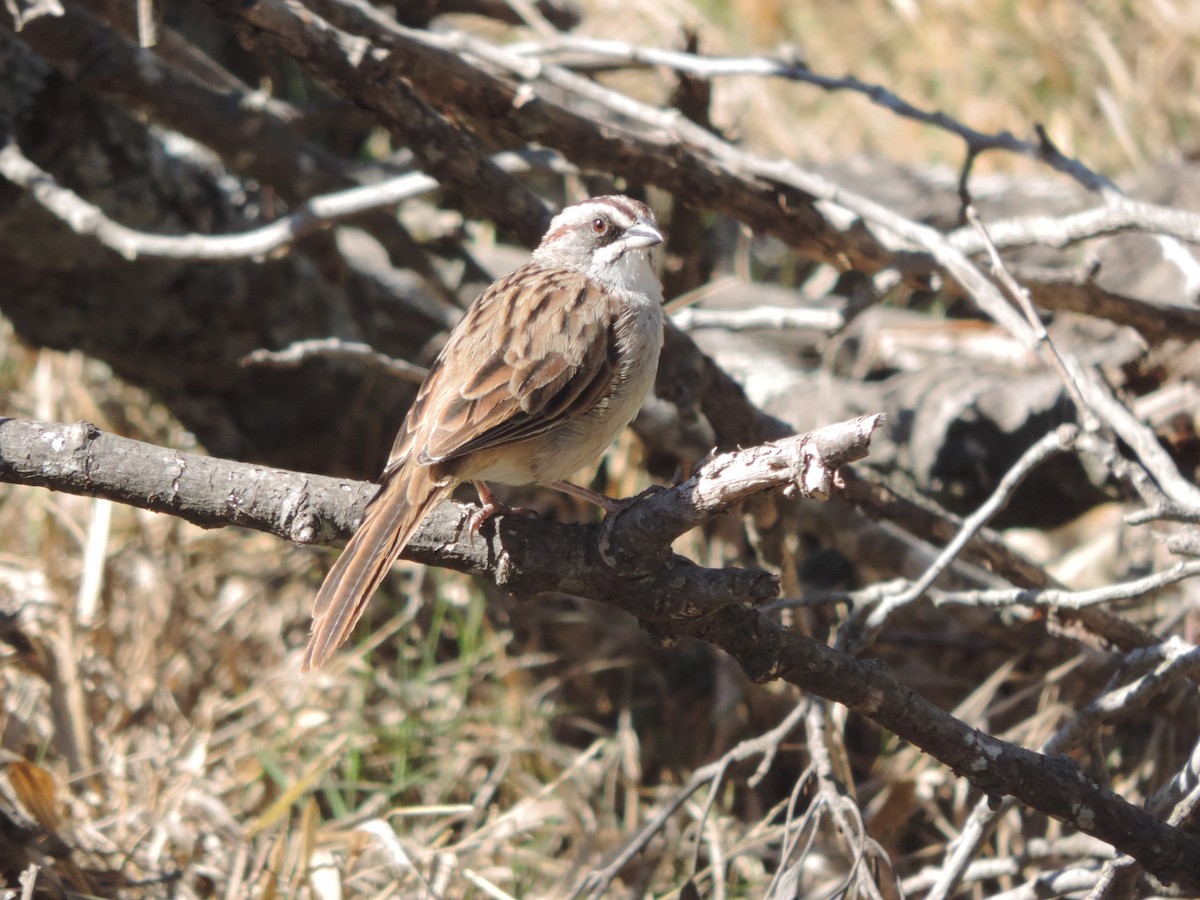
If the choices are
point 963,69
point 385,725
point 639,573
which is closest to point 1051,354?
point 639,573

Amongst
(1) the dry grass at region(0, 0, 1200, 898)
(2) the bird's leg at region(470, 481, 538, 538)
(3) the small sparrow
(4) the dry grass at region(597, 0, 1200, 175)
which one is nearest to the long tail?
(3) the small sparrow

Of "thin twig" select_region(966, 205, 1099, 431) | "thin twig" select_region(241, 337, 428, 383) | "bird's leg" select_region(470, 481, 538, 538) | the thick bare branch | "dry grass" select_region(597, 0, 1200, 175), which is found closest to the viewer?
the thick bare branch

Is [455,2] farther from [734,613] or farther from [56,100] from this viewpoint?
[734,613]

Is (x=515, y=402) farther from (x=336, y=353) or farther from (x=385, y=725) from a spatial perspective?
(x=385, y=725)

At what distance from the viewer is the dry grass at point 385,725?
140 inches

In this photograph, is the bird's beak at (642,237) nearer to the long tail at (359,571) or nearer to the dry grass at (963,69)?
the long tail at (359,571)

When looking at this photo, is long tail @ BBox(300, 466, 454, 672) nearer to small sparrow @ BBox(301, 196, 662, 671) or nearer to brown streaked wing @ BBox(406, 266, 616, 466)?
small sparrow @ BBox(301, 196, 662, 671)

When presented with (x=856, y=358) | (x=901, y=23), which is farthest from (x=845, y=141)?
(x=856, y=358)

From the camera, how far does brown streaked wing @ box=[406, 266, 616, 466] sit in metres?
3.09

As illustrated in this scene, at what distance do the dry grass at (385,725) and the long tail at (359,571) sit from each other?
36.0 inches

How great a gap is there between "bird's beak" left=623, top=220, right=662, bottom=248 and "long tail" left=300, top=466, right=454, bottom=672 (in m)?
1.38

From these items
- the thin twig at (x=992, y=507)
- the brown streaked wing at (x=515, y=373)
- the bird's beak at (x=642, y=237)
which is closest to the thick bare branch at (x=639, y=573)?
the brown streaked wing at (x=515, y=373)

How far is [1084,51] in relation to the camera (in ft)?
21.0

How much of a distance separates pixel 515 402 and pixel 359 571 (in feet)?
2.22
